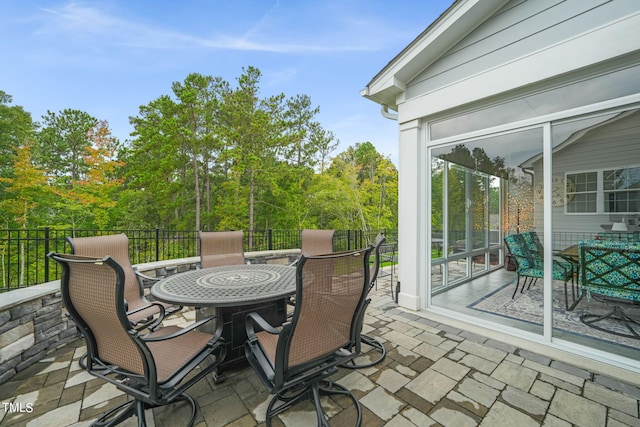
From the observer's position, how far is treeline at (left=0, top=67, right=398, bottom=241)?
9852 millimetres

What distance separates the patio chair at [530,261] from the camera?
287cm

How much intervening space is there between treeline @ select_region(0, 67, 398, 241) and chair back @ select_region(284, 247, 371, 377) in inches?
419

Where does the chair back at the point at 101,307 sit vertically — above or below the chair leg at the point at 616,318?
above

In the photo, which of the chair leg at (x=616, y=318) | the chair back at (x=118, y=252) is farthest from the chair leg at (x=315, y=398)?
the chair leg at (x=616, y=318)

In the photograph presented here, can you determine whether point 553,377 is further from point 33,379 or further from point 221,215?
point 221,215

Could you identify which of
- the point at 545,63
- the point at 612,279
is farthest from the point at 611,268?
the point at 545,63

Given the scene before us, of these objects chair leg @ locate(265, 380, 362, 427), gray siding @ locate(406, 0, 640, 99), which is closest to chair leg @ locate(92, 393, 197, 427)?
chair leg @ locate(265, 380, 362, 427)

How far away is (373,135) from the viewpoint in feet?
57.8

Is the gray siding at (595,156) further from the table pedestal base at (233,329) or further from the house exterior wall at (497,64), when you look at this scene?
the table pedestal base at (233,329)

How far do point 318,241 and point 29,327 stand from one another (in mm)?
3108

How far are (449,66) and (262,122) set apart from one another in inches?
384

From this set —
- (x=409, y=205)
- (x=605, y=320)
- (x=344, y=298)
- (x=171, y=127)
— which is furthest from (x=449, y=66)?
(x=171, y=127)

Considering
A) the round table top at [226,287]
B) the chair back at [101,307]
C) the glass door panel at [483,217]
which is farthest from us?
the glass door panel at [483,217]

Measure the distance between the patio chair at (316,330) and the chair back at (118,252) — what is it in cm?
168
